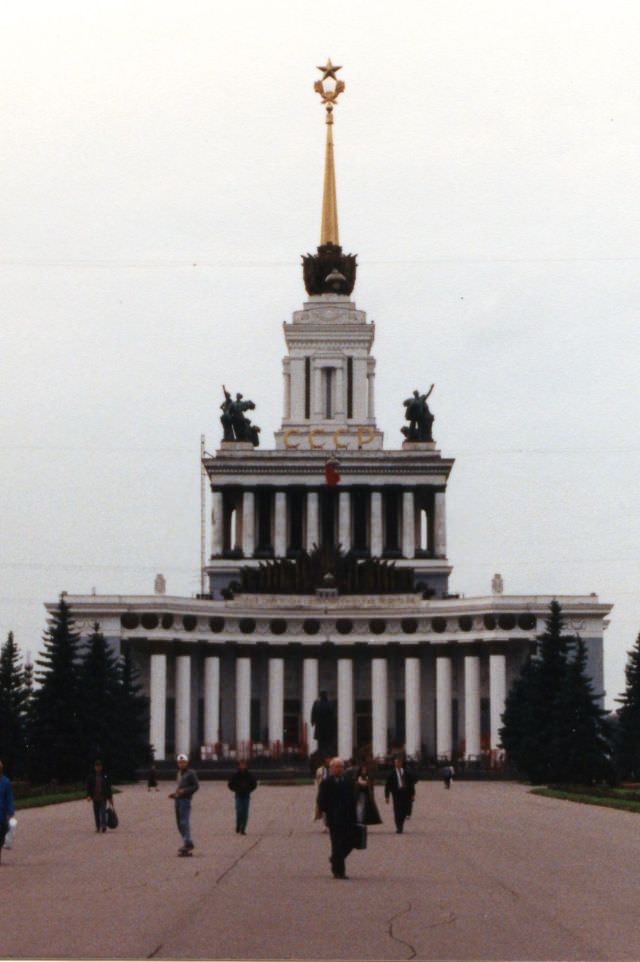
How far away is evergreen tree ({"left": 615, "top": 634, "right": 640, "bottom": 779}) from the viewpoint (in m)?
87.6

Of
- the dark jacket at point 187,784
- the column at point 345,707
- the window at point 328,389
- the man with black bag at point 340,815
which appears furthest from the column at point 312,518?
the man with black bag at point 340,815

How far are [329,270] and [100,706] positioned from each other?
57754 millimetres

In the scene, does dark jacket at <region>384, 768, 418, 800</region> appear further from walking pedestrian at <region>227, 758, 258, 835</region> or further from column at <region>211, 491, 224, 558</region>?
column at <region>211, 491, 224, 558</region>

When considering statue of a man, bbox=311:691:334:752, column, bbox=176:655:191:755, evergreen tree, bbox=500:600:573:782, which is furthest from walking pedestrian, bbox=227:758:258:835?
column, bbox=176:655:191:755

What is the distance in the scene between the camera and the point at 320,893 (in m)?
24.6

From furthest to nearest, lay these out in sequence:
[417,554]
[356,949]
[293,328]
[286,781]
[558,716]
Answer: [293,328] < [417,554] < [286,781] < [558,716] < [356,949]

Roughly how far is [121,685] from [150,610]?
19944 mm

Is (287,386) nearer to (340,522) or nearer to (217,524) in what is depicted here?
(340,522)

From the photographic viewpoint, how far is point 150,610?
110188 mm

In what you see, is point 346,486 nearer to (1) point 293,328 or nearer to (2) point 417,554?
(2) point 417,554

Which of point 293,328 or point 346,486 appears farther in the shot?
point 293,328

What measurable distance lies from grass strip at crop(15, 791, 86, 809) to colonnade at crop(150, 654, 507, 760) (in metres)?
43.7

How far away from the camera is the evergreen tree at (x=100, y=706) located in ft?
252

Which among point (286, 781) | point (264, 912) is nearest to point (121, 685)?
point (286, 781)
